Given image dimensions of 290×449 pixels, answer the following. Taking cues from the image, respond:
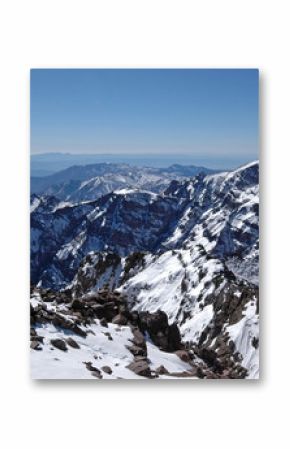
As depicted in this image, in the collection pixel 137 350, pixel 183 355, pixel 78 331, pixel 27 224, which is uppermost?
pixel 27 224

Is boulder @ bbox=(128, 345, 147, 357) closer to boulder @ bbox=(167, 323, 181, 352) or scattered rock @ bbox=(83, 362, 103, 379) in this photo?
scattered rock @ bbox=(83, 362, 103, 379)

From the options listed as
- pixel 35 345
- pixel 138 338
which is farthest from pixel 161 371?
pixel 35 345

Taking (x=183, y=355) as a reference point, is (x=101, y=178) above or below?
above

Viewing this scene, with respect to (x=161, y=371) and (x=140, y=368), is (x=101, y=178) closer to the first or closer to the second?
(x=140, y=368)

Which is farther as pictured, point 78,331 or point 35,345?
point 78,331

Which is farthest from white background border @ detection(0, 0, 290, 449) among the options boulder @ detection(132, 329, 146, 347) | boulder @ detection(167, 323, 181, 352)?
boulder @ detection(167, 323, 181, 352)
